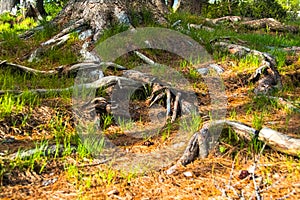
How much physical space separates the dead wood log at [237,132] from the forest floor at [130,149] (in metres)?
0.06

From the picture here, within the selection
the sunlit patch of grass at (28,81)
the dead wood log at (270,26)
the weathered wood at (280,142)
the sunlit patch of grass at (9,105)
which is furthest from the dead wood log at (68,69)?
the dead wood log at (270,26)

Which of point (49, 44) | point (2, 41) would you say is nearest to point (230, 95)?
point (49, 44)

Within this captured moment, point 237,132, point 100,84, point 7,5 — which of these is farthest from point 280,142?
point 7,5

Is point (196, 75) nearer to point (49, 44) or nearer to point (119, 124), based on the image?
point (119, 124)

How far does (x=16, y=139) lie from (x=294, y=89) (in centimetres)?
405

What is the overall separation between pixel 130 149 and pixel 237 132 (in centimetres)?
106

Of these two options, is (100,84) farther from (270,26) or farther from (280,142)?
(270,26)

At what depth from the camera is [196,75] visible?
5242 millimetres

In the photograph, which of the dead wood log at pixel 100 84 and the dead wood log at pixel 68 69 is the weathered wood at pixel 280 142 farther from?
the dead wood log at pixel 68 69

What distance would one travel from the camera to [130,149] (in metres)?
3.17

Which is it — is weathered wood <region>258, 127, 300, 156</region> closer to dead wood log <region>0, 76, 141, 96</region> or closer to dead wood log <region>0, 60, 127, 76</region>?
dead wood log <region>0, 76, 141, 96</region>

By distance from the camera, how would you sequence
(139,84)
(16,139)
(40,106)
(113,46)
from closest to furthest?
(16,139), (40,106), (139,84), (113,46)

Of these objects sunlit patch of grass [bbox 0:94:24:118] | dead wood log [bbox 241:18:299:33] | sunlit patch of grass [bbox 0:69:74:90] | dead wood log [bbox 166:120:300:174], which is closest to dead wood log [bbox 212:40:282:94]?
dead wood log [bbox 166:120:300:174]

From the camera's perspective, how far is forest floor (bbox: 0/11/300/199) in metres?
2.40
